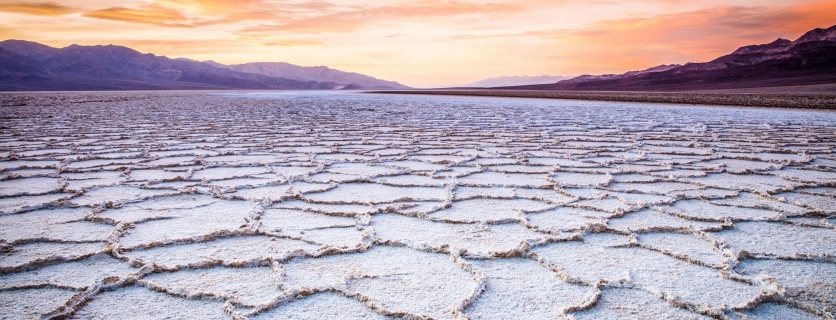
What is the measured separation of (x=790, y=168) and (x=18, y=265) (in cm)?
329

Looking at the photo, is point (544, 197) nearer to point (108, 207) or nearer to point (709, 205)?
point (709, 205)

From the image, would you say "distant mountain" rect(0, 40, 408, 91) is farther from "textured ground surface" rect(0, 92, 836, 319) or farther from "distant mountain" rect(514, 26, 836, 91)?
"textured ground surface" rect(0, 92, 836, 319)

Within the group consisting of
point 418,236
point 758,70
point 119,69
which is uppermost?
point 119,69

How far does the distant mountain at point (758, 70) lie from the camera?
36.3 m

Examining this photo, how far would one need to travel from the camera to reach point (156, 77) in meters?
96.2

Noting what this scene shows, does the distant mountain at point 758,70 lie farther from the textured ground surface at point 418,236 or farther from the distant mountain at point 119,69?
the distant mountain at point 119,69

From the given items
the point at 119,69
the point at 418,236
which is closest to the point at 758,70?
the point at 418,236

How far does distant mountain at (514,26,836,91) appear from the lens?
36281 mm

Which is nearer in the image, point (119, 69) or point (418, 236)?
point (418, 236)

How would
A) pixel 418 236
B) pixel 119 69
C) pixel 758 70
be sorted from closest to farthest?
pixel 418 236, pixel 758 70, pixel 119 69

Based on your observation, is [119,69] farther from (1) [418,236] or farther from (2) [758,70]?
(1) [418,236]

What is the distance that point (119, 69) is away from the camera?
9962 centimetres

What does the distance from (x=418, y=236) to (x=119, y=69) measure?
4531 inches

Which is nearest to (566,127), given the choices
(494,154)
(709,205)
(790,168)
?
(494,154)
